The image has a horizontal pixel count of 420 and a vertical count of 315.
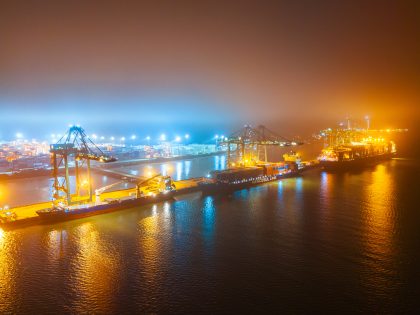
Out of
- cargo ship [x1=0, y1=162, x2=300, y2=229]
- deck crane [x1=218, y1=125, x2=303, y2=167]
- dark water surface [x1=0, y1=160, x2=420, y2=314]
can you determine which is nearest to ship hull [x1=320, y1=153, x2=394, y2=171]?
deck crane [x1=218, y1=125, x2=303, y2=167]

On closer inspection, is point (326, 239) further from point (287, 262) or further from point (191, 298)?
point (191, 298)

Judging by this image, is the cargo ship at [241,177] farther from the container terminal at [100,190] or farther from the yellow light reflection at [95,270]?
the yellow light reflection at [95,270]

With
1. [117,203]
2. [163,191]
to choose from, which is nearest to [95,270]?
[117,203]

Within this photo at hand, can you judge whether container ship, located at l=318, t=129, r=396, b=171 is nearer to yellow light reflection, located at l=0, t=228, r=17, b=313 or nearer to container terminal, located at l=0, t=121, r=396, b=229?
container terminal, located at l=0, t=121, r=396, b=229

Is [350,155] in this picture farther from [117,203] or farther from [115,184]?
[117,203]

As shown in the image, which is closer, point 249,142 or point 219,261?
point 219,261

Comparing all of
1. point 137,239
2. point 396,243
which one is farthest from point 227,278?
point 396,243

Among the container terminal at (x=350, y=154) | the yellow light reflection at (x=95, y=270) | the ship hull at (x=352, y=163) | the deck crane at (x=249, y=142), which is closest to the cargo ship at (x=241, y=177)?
the deck crane at (x=249, y=142)
